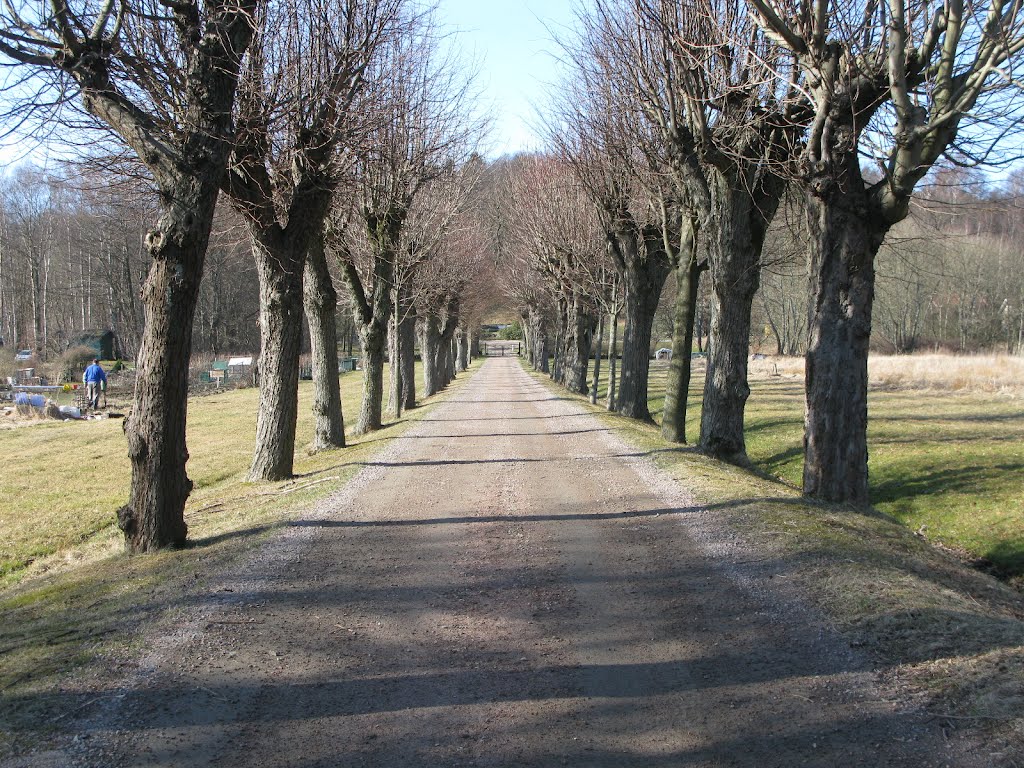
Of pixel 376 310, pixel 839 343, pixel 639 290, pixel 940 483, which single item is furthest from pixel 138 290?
pixel 839 343

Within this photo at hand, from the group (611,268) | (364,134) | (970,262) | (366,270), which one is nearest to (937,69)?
(364,134)

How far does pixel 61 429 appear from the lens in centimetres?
2270

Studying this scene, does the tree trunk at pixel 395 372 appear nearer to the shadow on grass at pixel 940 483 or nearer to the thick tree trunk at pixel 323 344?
the thick tree trunk at pixel 323 344

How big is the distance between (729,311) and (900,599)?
785 cm

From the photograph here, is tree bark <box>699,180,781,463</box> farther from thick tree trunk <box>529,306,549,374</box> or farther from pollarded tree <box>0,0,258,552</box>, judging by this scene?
thick tree trunk <box>529,306,549,374</box>

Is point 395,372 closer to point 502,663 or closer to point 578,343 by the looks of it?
point 578,343

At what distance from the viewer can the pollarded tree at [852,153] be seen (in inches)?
291

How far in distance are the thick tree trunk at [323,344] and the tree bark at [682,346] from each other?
645 cm

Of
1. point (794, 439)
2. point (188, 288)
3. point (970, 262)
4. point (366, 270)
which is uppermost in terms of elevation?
point (970, 262)

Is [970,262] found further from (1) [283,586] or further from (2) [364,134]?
(1) [283,586]

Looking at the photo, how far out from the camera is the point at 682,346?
15602mm

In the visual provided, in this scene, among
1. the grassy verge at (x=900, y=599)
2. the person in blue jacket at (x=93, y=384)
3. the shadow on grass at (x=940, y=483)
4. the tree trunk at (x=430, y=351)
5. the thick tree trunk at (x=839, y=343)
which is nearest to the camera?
the grassy verge at (x=900, y=599)

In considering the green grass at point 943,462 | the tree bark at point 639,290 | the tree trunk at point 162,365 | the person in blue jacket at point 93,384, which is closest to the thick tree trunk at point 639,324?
the tree bark at point 639,290

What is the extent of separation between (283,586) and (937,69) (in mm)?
7652
